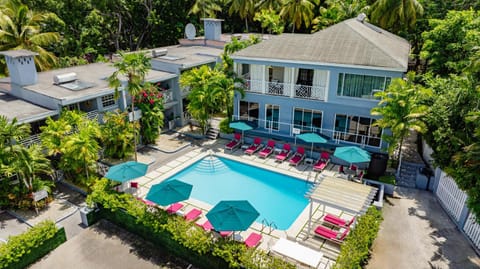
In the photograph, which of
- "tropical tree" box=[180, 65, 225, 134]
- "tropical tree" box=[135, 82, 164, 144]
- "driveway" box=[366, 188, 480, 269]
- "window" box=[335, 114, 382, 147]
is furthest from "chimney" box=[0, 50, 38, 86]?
"driveway" box=[366, 188, 480, 269]

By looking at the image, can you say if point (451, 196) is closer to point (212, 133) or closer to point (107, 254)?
point (212, 133)

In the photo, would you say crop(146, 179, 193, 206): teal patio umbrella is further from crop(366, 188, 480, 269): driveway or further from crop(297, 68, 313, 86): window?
crop(297, 68, 313, 86): window

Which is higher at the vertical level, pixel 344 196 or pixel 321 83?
pixel 321 83

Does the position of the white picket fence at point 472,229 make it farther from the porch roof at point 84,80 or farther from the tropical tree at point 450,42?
the porch roof at point 84,80

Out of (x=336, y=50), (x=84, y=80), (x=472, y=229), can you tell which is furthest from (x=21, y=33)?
(x=472, y=229)

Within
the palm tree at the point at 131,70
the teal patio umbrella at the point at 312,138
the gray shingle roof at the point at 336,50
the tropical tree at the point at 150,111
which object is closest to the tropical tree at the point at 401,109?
the gray shingle roof at the point at 336,50
